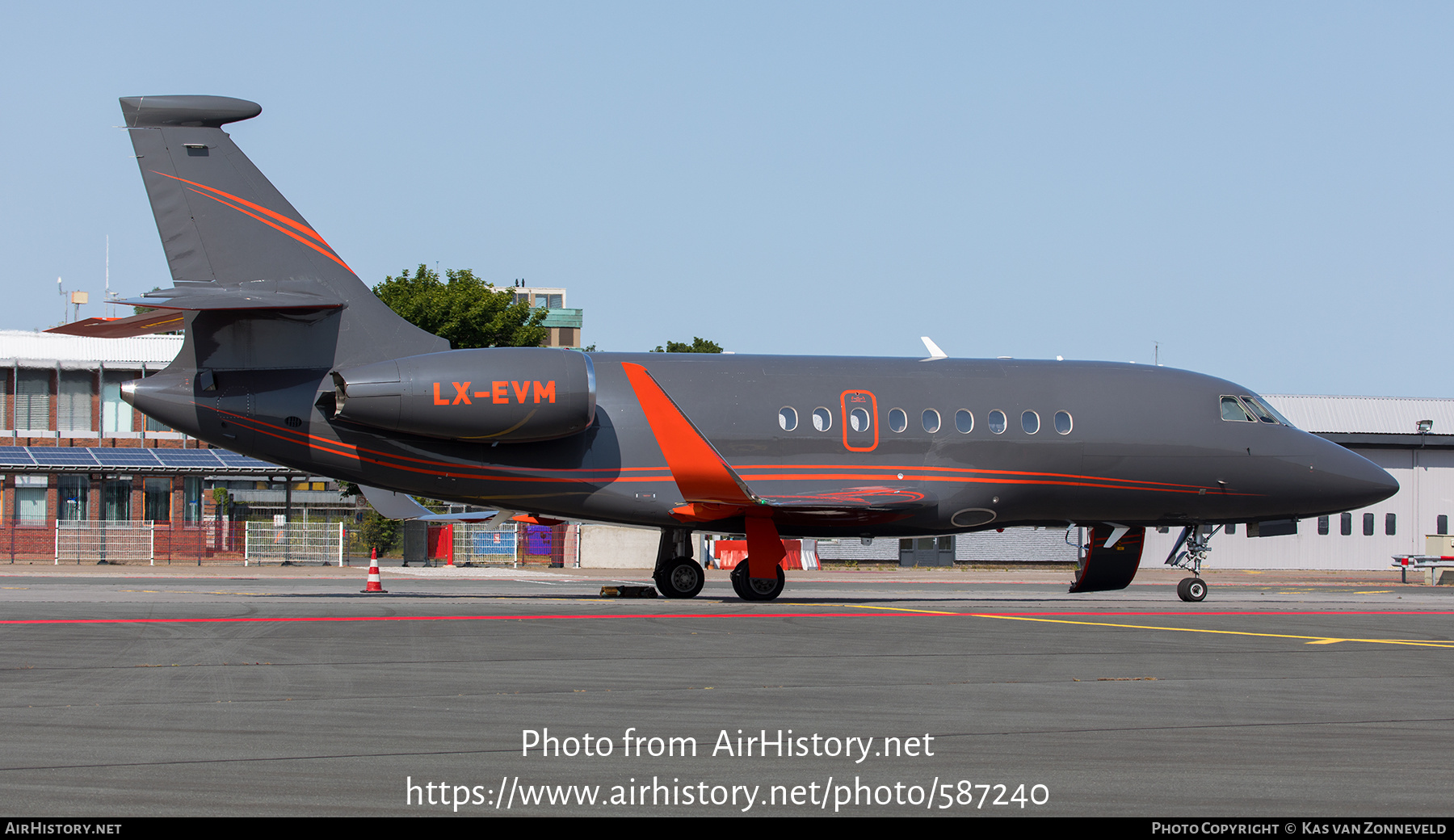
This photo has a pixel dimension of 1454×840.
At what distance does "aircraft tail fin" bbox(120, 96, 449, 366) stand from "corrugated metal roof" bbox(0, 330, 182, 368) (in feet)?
131

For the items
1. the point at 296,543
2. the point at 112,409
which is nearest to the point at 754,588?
the point at 296,543

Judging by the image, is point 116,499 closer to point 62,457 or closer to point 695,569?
point 62,457

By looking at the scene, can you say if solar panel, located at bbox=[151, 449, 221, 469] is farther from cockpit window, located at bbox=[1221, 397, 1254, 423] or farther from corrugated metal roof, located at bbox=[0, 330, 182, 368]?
cockpit window, located at bbox=[1221, 397, 1254, 423]

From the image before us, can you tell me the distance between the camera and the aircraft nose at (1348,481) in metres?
23.0

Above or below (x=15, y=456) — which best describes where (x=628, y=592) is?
below

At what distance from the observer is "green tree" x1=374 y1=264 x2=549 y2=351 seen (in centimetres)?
4612

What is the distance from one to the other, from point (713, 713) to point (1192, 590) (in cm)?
1609

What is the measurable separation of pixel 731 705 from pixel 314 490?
168 feet

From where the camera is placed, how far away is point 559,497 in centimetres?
2009

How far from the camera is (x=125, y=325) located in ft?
61.5

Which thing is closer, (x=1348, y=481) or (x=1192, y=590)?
(x=1192, y=590)

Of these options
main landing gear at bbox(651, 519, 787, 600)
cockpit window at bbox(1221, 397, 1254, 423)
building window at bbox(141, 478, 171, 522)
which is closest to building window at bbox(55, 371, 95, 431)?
building window at bbox(141, 478, 171, 522)
